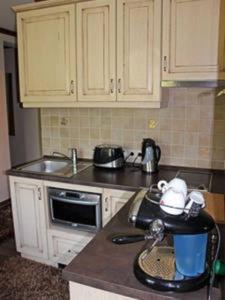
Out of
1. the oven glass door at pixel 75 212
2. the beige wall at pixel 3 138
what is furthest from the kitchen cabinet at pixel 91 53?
the beige wall at pixel 3 138

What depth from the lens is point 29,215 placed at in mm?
2426

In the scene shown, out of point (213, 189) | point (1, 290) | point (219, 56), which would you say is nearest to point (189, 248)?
point (213, 189)

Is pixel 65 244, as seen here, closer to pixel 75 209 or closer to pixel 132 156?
pixel 75 209

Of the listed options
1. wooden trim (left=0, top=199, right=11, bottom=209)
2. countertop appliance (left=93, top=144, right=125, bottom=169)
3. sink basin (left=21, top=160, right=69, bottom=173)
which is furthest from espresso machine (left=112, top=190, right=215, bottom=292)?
wooden trim (left=0, top=199, right=11, bottom=209)

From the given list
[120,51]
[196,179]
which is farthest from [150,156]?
[120,51]

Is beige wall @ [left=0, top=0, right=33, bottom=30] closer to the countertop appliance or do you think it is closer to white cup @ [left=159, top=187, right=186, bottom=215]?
the countertop appliance

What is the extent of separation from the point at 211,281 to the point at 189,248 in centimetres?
11

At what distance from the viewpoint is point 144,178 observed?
7.05 feet

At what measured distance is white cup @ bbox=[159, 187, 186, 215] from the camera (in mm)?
851

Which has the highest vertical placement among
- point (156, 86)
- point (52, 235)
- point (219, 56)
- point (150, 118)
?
point (219, 56)

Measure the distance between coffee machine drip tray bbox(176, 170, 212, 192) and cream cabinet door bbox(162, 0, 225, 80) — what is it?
73 cm

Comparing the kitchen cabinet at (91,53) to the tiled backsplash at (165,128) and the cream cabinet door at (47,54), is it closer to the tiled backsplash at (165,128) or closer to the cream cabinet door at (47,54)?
the cream cabinet door at (47,54)

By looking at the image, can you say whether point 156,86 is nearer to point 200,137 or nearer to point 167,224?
point 200,137

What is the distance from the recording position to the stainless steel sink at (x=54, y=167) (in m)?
2.36
